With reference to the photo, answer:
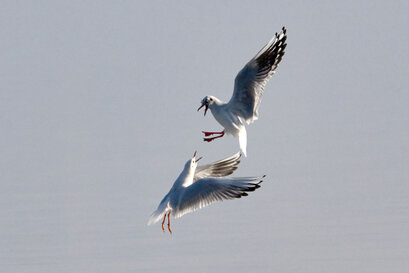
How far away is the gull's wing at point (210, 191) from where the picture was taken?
9.30 m

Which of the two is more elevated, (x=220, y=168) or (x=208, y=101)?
(x=208, y=101)

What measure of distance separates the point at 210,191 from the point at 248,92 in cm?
154

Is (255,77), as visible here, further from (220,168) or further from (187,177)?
(187,177)

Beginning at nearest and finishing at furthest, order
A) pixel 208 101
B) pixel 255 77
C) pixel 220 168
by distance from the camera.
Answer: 1. pixel 255 77
2. pixel 208 101
3. pixel 220 168

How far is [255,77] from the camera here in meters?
10.4

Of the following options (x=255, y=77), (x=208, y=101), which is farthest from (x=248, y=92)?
(x=208, y=101)

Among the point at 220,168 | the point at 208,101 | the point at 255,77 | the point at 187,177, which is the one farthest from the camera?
the point at 220,168

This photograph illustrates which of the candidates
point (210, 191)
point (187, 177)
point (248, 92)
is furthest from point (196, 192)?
point (248, 92)

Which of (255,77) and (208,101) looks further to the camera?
(208,101)

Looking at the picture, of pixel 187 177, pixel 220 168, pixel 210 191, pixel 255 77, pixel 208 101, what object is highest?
pixel 255 77

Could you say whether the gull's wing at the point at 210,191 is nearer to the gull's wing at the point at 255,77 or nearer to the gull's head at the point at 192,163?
the gull's head at the point at 192,163

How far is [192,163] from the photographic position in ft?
33.9

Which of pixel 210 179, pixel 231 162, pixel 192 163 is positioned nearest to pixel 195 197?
pixel 210 179

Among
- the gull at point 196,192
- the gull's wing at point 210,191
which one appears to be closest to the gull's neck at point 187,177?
the gull at point 196,192
